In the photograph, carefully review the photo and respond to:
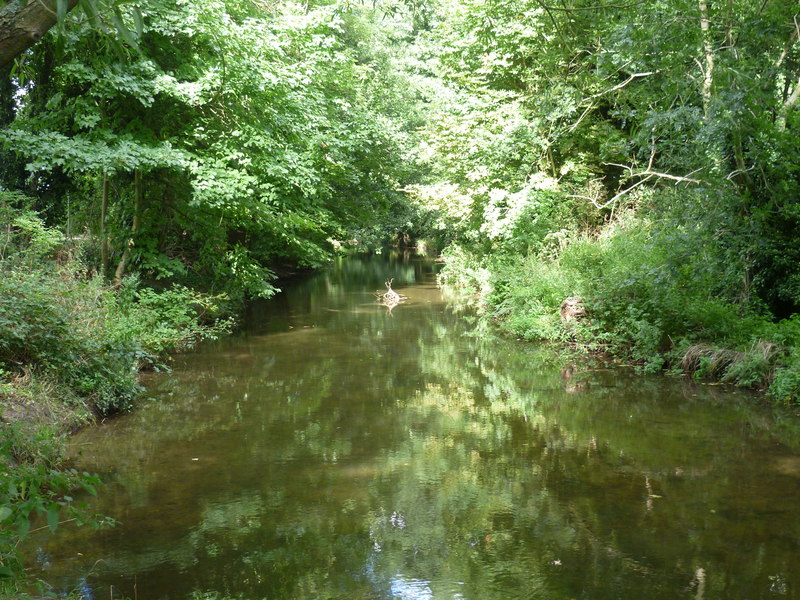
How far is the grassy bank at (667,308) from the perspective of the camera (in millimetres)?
9734

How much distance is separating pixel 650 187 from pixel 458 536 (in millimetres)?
11530

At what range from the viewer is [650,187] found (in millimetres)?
15172

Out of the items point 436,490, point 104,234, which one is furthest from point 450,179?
point 436,490

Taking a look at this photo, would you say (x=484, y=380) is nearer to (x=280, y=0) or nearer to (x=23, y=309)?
(x=23, y=309)

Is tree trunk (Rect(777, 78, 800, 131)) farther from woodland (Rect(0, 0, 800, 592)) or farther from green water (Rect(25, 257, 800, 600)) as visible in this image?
green water (Rect(25, 257, 800, 600))

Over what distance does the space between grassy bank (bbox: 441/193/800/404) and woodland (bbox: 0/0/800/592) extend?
0.04 metres

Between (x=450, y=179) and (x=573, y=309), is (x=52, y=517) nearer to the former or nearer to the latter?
(x=573, y=309)

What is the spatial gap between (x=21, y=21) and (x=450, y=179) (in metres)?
18.2

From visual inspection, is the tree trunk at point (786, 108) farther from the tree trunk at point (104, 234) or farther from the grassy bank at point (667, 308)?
the tree trunk at point (104, 234)

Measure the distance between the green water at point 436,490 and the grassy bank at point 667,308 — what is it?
594 millimetres

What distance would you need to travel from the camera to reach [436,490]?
6.66 m

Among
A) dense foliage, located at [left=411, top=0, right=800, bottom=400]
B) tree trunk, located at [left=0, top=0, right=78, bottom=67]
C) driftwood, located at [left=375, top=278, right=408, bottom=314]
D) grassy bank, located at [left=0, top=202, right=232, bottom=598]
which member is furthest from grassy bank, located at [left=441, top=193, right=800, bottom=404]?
tree trunk, located at [left=0, top=0, right=78, bottom=67]

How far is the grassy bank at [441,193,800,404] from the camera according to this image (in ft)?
31.9

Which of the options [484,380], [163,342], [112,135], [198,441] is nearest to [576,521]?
[198,441]
